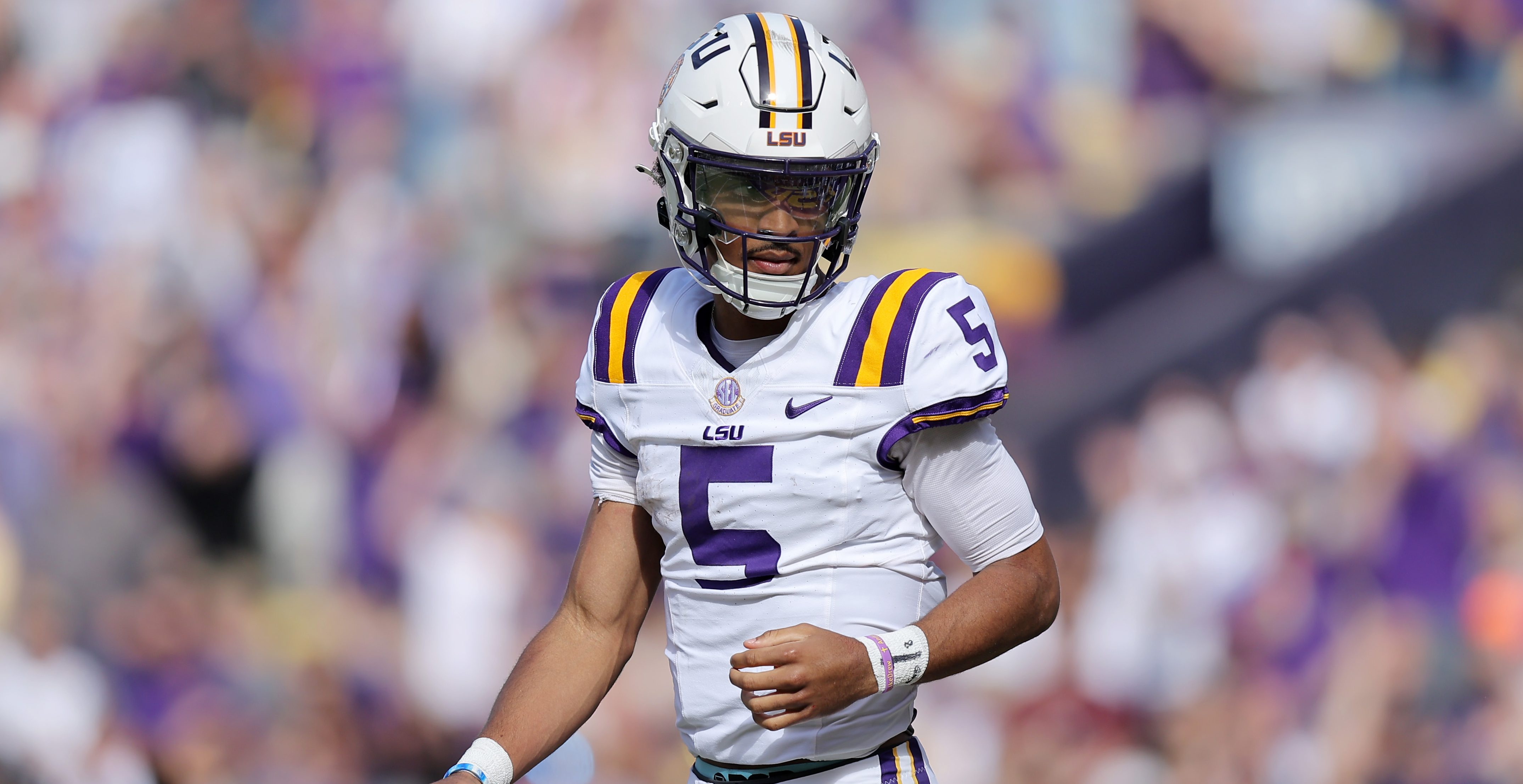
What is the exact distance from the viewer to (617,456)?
7.66 ft

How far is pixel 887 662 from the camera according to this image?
194 centimetres

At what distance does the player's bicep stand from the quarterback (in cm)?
3

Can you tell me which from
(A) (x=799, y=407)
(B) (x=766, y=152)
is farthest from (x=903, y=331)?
(B) (x=766, y=152)

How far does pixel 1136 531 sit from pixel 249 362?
12.5ft

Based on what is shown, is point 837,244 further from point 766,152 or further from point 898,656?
point 898,656

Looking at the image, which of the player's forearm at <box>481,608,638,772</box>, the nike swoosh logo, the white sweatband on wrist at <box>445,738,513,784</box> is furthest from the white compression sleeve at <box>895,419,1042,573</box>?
the white sweatband on wrist at <box>445,738,513,784</box>

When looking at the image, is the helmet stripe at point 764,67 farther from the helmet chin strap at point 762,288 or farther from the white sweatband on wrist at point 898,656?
the white sweatband on wrist at point 898,656

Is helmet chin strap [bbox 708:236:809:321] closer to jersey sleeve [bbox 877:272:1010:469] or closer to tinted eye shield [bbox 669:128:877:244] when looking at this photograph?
tinted eye shield [bbox 669:128:877:244]

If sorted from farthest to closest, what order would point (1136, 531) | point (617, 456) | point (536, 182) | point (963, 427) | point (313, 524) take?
point (536, 182)
point (313, 524)
point (1136, 531)
point (617, 456)
point (963, 427)

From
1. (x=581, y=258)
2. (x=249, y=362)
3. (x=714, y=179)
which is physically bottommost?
(x=249, y=362)

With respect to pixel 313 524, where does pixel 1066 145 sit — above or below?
above

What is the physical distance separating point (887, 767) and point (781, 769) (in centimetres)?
15

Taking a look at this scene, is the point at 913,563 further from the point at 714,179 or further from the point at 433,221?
the point at 433,221

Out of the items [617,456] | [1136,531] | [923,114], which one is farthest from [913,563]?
[923,114]
